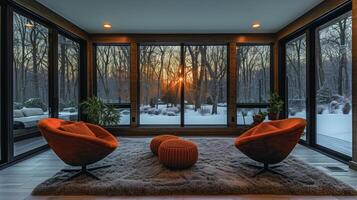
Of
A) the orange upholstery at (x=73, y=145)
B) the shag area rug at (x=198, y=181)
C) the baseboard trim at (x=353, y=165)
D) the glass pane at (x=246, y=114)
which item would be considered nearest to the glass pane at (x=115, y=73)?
the glass pane at (x=246, y=114)

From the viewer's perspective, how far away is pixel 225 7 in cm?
499

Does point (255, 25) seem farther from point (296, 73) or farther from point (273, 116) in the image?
point (273, 116)

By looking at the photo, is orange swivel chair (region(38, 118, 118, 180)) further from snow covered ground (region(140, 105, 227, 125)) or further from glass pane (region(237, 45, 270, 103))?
glass pane (region(237, 45, 270, 103))

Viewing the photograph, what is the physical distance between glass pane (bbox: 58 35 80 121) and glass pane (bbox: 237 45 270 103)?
4.41 m

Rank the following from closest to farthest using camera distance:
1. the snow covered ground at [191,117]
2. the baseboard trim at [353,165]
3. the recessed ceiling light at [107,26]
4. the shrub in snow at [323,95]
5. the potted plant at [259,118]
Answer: the baseboard trim at [353,165] < the shrub in snow at [323,95] < the recessed ceiling light at [107,26] < the potted plant at [259,118] < the snow covered ground at [191,117]

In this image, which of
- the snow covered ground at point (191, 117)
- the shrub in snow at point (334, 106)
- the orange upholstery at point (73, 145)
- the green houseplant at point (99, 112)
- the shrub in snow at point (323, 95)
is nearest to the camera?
the orange upholstery at point (73, 145)

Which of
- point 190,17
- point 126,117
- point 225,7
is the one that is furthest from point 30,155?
point 225,7

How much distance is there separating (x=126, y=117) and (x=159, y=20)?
116 inches

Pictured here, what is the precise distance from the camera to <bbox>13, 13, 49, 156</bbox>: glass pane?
4449 mm

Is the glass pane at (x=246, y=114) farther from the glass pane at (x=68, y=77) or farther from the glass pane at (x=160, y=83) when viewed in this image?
the glass pane at (x=68, y=77)

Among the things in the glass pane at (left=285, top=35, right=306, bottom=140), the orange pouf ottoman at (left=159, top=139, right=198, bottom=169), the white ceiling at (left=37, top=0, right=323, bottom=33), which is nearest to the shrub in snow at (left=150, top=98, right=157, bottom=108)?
the white ceiling at (left=37, top=0, right=323, bottom=33)

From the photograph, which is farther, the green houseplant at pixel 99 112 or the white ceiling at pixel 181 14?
the green houseplant at pixel 99 112

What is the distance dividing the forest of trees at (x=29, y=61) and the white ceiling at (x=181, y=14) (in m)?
0.57

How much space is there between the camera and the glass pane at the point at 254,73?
7398 mm
